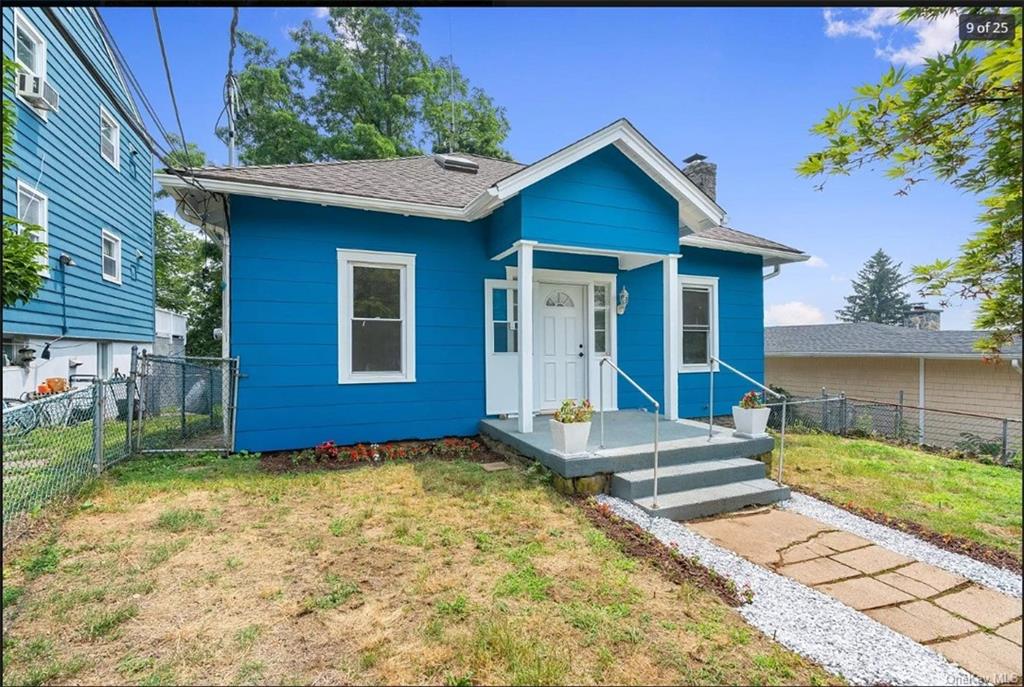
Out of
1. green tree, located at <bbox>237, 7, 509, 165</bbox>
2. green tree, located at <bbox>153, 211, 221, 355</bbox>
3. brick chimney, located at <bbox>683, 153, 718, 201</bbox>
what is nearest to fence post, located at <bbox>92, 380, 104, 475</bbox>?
green tree, located at <bbox>237, 7, 509, 165</bbox>

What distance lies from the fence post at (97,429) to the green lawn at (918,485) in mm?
6672

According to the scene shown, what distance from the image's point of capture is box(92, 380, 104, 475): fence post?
13.5ft

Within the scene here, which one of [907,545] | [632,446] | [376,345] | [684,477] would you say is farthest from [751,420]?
[376,345]

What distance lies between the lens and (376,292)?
19.5ft

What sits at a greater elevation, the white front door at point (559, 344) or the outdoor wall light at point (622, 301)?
the outdoor wall light at point (622, 301)

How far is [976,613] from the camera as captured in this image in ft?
8.50

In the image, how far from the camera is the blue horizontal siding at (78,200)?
6707 mm

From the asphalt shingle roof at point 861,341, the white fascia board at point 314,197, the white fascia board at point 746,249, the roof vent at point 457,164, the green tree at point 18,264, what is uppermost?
the roof vent at point 457,164

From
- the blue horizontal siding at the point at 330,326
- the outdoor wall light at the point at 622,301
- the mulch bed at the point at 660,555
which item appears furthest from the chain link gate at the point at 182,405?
the outdoor wall light at the point at 622,301

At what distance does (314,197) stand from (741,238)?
684cm

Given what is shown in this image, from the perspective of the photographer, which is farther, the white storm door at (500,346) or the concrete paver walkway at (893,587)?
the white storm door at (500,346)

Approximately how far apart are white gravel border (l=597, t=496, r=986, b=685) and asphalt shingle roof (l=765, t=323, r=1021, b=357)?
24.3 feet

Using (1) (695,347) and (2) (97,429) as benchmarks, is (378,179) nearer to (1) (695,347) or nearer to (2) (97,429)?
(2) (97,429)

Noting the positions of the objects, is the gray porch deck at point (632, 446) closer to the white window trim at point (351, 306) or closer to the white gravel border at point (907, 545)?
the white gravel border at point (907, 545)
